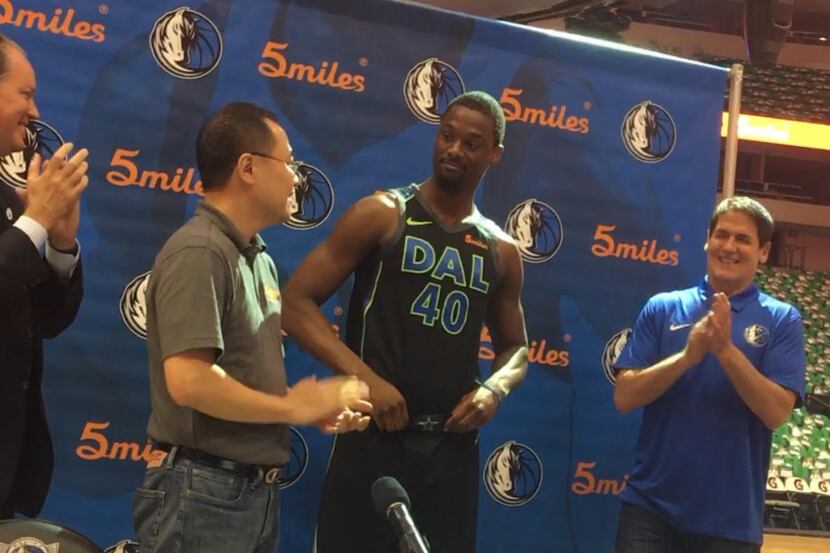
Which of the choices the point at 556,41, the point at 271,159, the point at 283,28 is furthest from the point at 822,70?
the point at 271,159

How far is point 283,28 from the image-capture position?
3072mm

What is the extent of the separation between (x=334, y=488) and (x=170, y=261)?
970 millimetres

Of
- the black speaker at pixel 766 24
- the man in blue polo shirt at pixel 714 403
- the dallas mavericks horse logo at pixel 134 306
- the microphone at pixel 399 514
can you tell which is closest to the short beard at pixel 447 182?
the man in blue polo shirt at pixel 714 403

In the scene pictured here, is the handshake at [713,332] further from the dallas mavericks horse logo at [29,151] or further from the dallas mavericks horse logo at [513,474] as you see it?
the dallas mavericks horse logo at [29,151]

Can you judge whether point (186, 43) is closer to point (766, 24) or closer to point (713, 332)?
point (713, 332)

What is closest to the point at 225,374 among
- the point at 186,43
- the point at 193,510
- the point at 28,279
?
the point at 193,510

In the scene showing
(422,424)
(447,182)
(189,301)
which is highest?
(447,182)

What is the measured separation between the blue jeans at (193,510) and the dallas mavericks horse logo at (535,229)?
72.9 inches

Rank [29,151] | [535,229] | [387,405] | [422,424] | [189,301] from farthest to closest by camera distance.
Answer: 1. [535,229]
2. [29,151]
3. [422,424]
4. [387,405]
5. [189,301]

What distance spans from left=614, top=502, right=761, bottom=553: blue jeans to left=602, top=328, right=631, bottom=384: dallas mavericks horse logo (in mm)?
902

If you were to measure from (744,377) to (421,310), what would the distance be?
987 mm

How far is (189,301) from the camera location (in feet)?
5.43

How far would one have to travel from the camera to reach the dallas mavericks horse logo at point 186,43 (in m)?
2.93

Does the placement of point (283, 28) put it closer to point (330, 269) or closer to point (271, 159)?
point (330, 269)
